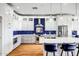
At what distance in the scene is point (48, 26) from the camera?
12914 mm

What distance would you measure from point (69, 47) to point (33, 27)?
316 inches

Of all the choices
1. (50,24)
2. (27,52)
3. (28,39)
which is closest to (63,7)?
(27,52)

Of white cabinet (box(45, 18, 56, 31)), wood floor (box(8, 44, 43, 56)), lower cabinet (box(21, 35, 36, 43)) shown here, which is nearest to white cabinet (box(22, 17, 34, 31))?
lower cabinet (box(21, 35, 36, 43))

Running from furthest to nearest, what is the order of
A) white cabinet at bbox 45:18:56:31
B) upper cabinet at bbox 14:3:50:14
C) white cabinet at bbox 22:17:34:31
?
white cabinet at bbox 22:17:34:31
white cabinet at bbox 45:18:56:31
upper cabinet at bbox 14:3:50:14

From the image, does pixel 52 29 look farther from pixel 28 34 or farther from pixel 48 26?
pixel 28 34

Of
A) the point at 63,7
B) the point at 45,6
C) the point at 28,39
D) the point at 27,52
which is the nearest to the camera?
the point at 45,6

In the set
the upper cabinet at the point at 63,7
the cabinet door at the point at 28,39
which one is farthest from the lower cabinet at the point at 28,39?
the upper cabinet at the point at 63,7

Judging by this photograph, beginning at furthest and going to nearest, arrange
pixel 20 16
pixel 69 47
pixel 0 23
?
pixel 20 16
pixel 0 23
pixel 69 47

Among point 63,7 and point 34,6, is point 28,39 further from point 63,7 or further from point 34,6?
point 63,7

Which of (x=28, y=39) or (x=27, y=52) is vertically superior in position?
(x=28, y=39)

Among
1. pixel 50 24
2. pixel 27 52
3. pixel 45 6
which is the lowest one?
pixel 27 52

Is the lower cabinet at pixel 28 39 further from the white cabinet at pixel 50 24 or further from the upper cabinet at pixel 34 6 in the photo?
the upper cabinet at pixel 34 6

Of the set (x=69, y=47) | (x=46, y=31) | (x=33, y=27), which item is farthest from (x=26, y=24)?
(x=69, y=47)

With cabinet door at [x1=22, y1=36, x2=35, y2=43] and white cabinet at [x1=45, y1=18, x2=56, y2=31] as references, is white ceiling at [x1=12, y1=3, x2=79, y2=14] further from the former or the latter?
cabinet door at [x1=22, y1=36, x2=35, y2=43]
